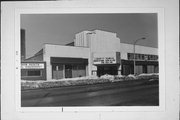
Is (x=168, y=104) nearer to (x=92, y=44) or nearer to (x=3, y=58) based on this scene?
(x=92, y=44)

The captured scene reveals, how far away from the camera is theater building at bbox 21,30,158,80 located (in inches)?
103

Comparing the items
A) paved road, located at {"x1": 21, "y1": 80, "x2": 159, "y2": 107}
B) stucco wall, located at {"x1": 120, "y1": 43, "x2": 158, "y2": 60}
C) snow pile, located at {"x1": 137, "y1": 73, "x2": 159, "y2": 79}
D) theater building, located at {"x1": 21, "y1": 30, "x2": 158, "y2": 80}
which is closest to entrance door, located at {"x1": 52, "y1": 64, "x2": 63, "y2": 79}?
theater building, located at {"x1": 21, "y1": 30, "x2": 158, "y2": 80}

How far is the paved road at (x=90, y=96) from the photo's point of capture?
2631 mm

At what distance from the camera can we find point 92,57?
266 centimetres

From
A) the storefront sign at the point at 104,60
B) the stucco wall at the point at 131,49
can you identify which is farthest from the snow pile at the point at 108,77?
the stucco wall at the point at 131,49

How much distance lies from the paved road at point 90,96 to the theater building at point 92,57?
0.18 m

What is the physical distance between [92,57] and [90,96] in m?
0.50

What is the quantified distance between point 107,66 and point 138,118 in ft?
2.51

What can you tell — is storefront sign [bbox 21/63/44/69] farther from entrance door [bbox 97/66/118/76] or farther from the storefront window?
entrance door [bbox 97/66/118/76]

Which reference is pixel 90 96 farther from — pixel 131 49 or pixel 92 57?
pixel 131 49

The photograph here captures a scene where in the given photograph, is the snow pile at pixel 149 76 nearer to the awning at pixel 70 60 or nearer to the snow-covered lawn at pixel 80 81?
the snow-covered lawn at pixel 80 81

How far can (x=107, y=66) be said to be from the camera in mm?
2643

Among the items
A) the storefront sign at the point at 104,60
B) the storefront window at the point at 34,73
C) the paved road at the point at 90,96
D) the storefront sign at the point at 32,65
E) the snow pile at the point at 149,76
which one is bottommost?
the paved road at the point at 90,96

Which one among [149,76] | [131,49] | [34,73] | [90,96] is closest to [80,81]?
[90,96]
